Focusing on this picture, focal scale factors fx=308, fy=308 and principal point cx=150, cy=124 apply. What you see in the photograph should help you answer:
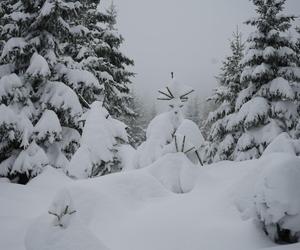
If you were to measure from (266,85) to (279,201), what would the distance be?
1177 cm

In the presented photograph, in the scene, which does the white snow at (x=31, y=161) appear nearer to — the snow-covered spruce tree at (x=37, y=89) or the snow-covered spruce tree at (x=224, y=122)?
the snow-covered spruce tree at (x=37, y=89)

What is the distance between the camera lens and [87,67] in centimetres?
1370

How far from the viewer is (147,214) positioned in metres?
6.23

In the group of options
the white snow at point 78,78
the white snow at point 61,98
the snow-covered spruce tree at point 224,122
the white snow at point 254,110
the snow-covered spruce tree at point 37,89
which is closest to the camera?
the snow-covered spruce tree at point 37,89

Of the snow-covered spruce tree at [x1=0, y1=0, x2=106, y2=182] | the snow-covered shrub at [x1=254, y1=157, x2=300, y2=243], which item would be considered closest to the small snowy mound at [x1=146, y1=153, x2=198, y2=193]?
the snow-covered shrub at [x1=254, y1=157, x2=300, y2=243]

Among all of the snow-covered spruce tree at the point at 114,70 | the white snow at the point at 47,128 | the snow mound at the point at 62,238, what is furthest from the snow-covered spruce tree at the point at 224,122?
the snow mound at the point at 62,238

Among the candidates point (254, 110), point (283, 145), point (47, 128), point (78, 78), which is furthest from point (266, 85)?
point (47, 128)

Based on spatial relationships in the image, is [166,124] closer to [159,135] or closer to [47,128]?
[159,135]

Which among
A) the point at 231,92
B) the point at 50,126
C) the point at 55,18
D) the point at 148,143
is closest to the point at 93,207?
the point at 148,143

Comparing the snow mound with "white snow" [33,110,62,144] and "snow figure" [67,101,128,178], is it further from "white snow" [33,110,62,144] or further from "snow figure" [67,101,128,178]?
"white snow" [33,110,62,144]

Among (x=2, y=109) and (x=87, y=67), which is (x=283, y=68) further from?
(x=2, y=109)

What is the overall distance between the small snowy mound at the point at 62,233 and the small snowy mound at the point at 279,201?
266 cm

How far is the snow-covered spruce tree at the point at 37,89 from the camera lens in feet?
33.5

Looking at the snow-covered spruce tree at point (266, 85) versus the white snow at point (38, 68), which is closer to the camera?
the white snow at point (38, 68)
